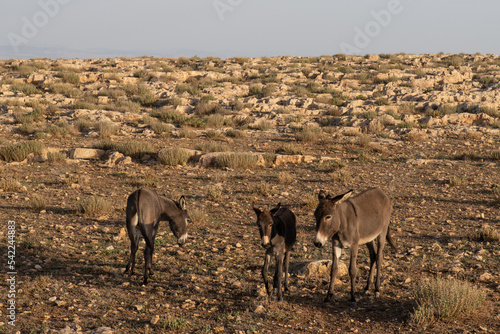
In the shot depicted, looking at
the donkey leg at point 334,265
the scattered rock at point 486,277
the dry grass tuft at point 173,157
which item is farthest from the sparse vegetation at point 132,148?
the scattered rock at point 486,277

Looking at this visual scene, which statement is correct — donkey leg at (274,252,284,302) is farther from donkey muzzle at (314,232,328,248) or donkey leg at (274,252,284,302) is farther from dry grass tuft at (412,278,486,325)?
dry grass tuft at (412,278,486,325)

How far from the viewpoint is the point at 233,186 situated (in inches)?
523

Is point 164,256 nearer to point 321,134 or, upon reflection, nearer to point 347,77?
point 321,134

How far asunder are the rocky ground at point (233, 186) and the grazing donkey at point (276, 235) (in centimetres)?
46

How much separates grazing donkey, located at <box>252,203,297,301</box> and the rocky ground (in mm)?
460

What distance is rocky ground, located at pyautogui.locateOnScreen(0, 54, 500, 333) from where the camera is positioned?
19.8ft

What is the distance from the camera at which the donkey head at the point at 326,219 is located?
562 cm

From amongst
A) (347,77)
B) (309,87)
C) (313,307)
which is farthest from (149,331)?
(347,77)

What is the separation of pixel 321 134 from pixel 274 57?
33.9 metres

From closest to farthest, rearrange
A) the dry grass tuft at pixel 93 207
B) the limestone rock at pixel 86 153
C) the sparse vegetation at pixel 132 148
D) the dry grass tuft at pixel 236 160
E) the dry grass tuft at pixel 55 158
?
the dry grass tuft at pixel 93 207, the dry grass tuft at pixel 236 160, the dry grass tuft at pixel 55 158, the limestone rock at pixel 86 153, the sparse vegetation at pixel 132 148

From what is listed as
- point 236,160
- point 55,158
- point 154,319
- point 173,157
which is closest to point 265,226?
point 154,319

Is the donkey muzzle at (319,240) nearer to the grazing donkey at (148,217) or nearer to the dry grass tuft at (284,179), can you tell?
the grazing donkey at (148,217)

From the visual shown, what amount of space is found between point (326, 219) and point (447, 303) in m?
2.04

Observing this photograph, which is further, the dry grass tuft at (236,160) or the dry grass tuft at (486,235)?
the dry grass tuft at (236,160)
